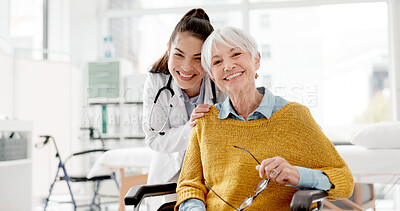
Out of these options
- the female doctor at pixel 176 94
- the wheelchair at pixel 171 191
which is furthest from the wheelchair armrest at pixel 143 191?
the female doctor at pixel 176 94

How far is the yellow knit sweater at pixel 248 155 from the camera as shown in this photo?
4.19 ft

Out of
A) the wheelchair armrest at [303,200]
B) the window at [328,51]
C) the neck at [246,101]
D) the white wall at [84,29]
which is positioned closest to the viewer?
the wheelchair armrest at [303,200]

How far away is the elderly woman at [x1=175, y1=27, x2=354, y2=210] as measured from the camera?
129cm

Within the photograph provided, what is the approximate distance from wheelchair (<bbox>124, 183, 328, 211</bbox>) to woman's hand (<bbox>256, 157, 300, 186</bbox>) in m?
0.08

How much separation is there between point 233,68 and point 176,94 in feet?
1.32

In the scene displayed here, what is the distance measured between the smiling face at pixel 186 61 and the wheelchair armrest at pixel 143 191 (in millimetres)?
396

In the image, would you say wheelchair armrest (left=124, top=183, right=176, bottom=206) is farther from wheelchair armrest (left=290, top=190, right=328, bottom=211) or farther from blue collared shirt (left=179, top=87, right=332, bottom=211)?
wheelchair armrest (left=290, top=190, right=328, bottom=211)

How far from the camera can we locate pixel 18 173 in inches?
121

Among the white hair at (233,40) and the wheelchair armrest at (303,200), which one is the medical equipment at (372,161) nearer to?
the white hair at (233,40)

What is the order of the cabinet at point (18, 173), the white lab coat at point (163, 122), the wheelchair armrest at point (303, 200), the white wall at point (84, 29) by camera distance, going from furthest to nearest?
the white wall at point (84, 29) → the cabinet at point (18, 173) → the white lab coat at point (163, 122) → the wheelchair armrest at point (303, 200)

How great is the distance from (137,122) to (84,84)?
2.67ft

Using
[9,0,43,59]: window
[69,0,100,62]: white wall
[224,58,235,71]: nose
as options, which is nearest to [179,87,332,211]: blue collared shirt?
[224,58,235,71]: nose

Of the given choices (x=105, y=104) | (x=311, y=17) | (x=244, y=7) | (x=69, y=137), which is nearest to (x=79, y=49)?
(x=105, y=104)

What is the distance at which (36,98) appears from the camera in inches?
163
